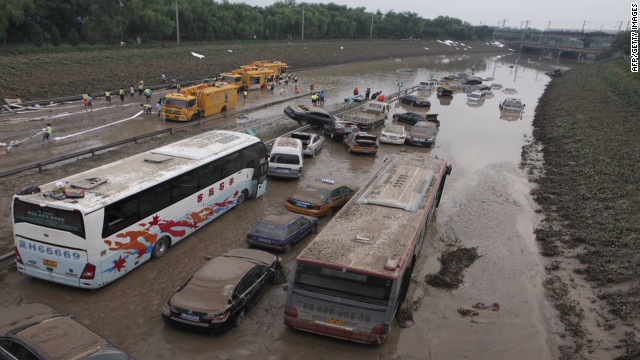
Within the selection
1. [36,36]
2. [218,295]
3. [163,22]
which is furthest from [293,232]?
[163,22]

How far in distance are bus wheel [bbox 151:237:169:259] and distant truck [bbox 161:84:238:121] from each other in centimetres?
2081

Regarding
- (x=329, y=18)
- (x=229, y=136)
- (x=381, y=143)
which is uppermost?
(x=329, y=18)

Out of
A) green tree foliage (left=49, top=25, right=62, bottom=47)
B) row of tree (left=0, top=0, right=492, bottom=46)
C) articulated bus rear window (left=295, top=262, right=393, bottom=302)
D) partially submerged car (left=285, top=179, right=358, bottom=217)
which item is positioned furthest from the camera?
green tree foliage (left=49, top=25, right=62, bottom=47)

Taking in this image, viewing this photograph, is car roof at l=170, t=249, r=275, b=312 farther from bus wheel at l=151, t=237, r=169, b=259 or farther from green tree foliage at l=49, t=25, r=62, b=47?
green tree foliage at l=49, t=25, r=62, b=47

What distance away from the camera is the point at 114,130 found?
1161 inches

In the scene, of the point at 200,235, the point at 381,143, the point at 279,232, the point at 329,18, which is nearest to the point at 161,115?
the point at 381,143

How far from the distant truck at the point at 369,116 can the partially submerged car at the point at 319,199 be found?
54.0ft

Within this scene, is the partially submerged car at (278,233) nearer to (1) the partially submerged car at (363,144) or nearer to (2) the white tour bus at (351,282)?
(2) the white tour bus at (351,282)

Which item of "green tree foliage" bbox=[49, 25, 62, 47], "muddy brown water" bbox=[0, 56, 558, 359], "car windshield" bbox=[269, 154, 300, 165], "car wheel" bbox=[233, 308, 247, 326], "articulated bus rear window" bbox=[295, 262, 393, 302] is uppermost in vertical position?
"green tree foliage" bbox=[49, 25, 62, 47]

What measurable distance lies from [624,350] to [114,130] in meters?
29.5

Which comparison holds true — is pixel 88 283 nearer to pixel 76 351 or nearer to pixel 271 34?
pixel 76 351

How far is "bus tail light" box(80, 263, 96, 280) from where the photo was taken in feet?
36.7

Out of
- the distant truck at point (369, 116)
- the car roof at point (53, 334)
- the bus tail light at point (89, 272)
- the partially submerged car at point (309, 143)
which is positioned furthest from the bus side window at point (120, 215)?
the distant truck at point (369, 116)

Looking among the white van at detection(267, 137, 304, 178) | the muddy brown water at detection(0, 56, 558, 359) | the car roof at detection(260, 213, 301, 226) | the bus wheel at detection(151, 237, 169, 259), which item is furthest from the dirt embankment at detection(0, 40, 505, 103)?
the car roof at detection(260, 213, 301, 226)
